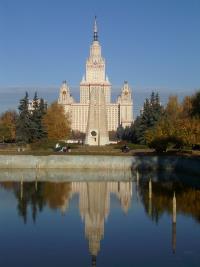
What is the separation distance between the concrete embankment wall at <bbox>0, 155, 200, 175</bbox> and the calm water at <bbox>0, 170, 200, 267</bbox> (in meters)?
7.67

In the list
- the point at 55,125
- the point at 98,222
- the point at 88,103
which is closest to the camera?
the point at 98,222

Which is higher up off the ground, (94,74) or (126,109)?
(94,74)

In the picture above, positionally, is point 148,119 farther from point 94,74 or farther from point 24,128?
point 94,74

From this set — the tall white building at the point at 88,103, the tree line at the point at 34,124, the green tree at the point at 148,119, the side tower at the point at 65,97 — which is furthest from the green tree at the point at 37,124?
the side tower at the point at 65,97

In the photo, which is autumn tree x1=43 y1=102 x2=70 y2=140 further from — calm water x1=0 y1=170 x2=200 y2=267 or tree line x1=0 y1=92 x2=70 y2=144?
calm water x1=0 y1=170 x2=200 y2=267

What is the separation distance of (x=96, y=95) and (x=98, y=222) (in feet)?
223

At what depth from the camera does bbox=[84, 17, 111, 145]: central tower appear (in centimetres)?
9375

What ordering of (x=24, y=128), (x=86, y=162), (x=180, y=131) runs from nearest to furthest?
(x=86, y=162)
(x=180, y=131)
(x=24, y=128)

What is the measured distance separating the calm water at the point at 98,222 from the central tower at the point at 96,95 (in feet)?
148

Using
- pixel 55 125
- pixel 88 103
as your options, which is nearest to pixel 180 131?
pixel 55 125

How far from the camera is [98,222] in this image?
29594mm

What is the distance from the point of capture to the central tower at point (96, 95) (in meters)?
93.8

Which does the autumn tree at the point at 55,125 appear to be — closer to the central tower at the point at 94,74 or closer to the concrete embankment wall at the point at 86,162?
the concrete embankment wall at the point at 86,162

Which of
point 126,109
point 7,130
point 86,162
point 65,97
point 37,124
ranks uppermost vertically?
point 65,97
